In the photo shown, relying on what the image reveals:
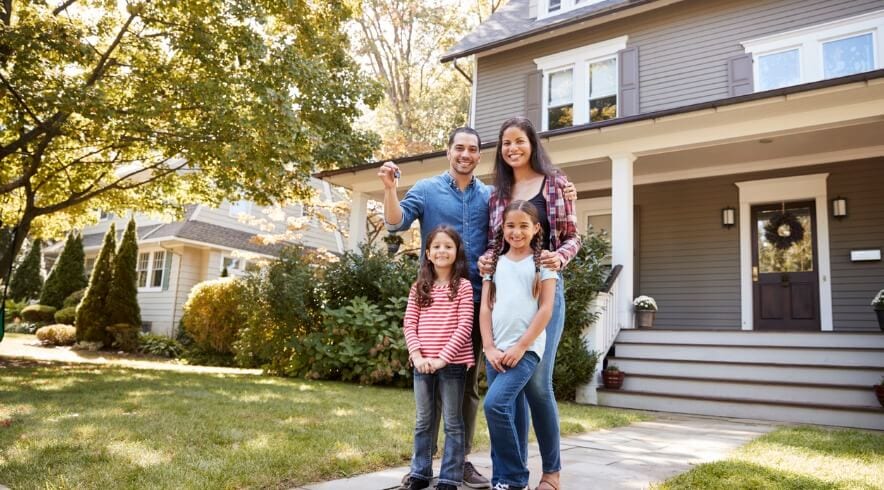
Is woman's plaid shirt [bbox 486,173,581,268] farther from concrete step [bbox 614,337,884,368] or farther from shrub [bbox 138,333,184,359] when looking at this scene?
shrub [bbox 138,333,184,359]

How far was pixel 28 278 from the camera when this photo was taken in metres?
22.8

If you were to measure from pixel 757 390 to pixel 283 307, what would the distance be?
5.96m

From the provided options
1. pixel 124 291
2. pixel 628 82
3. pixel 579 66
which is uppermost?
pixel 579 66

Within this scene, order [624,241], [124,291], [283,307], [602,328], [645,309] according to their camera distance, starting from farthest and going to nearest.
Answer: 1. [124,291]
2. [283,307]
3. [645,309]
4. [624,241]
5. [602,328]

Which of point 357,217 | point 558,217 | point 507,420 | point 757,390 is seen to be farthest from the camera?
point 357,217

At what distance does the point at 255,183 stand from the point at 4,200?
627cm

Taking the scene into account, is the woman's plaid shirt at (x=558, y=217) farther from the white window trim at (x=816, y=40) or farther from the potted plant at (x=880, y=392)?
the white window trim at (x=816, y=40)

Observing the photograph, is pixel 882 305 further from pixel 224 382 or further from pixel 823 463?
pixel 224 382

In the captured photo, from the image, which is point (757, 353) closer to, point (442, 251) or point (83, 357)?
point (442, 251)

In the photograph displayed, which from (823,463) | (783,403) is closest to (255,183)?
(783,403)

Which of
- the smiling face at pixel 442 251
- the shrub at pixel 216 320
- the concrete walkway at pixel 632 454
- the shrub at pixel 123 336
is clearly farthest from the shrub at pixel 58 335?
the smiling face at pixel 442 251

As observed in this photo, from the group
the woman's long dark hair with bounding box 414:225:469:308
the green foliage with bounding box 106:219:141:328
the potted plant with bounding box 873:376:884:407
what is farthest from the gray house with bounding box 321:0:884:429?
the green foliage with bounding box 106:219:141:328

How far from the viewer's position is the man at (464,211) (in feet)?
8.92

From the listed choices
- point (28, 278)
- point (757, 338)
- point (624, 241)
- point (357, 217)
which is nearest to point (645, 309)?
point (624, 241)
